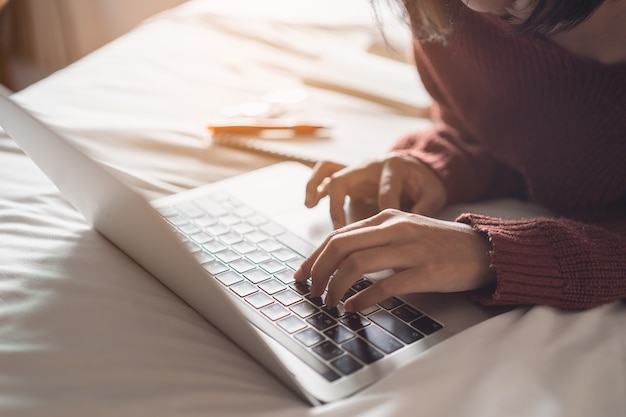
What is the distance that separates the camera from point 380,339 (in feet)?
1.69

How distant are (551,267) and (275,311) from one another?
239mm

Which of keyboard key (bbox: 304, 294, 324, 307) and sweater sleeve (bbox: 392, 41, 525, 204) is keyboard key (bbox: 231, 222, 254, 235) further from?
sweater sleeve (bbox: 392, 41, 525, 204)

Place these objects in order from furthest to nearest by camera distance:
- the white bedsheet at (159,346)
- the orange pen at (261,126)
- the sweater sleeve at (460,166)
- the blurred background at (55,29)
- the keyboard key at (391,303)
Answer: the blurred background at (55,29) < the orange pen at (261,126) < the sweater sleeve at (460,166) < the keyboard key at (391,303) < the white bedsheet at (159,346)

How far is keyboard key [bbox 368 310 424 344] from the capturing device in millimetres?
520

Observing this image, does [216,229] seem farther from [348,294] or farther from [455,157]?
[455,157]

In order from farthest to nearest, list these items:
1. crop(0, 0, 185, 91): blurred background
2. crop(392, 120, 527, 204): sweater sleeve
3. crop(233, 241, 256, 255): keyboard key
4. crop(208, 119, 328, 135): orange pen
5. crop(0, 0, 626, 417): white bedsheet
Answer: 1. crop(0, 0, 185, 91): blurred background
2. crop(208, 119, 328, 135): orange pen
3. crop(392, 120, 527, 204): sweater sleeve
4. crop(233, 241, 256, 255): keyboard key
5. crop(0, 0, 626, 417): white bedsheet

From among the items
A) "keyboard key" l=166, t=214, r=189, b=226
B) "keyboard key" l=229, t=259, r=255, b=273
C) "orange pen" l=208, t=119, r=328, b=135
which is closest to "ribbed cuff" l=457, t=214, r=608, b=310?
"keyboard key" l=229, t=259, r=255, b=273

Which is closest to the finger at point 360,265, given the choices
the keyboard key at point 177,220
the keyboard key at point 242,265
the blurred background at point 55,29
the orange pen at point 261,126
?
the keyboard key at point 242,265

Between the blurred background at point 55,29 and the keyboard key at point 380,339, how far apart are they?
196 centimetres

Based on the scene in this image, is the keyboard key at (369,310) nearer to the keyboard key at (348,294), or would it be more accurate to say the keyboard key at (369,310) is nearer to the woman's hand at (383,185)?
the keyboard key at (348,294)

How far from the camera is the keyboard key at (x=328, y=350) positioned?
1.61ft

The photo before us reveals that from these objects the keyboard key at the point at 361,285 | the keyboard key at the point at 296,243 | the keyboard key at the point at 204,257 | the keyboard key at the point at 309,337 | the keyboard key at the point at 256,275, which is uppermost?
the keyboard key at the point at 309,337

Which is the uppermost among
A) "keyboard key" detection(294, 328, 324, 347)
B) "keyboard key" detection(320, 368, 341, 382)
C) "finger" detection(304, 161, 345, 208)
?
"finger" detection(304, 161, 345, 208)

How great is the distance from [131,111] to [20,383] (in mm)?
610
